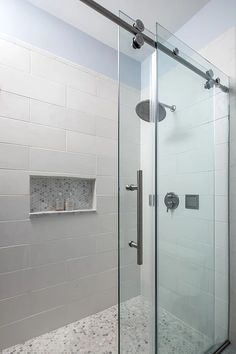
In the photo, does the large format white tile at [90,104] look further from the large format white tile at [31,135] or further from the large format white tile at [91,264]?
the large format white tile at [91,264]

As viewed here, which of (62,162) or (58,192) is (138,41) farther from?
(58,192)

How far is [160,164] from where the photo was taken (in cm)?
108

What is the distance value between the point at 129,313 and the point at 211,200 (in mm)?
874

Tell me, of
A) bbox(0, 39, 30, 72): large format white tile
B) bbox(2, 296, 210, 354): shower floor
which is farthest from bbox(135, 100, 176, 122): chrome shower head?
bbox(2, 296, 210, 354): shower floor

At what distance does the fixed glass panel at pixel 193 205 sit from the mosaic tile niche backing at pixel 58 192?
0.82 m

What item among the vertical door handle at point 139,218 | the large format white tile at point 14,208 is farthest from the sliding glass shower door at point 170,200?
the large format white tile at point 14,208

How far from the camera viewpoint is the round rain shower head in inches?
43.8

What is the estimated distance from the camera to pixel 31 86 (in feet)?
4.85

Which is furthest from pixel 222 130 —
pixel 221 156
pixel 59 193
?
pixel 59 193

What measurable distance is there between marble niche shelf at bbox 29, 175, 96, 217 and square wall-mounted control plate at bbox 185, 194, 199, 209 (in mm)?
801

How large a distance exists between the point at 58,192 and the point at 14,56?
101 centimetres

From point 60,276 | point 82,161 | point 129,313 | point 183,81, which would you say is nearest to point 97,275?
point 60,276

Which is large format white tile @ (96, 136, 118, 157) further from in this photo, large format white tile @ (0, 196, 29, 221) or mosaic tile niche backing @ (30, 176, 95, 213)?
large format white tile @ (0, 196, 29, 221)

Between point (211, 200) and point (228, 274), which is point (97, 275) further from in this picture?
point (211, 200)
